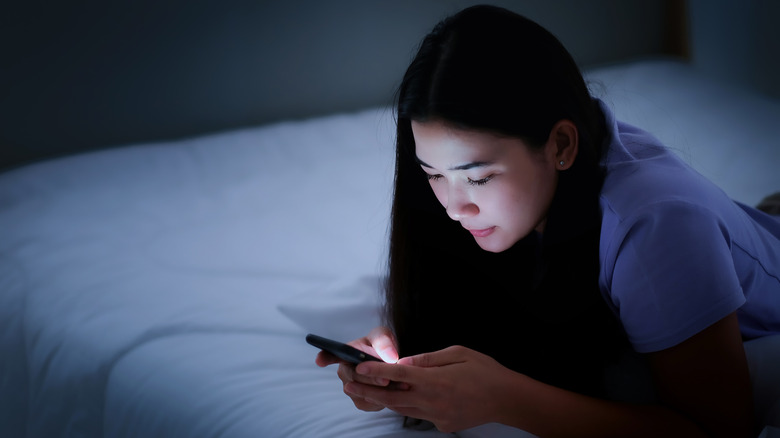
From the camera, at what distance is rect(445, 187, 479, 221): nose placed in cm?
89

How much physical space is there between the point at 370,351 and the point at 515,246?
0.30 metres

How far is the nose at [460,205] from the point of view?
89cm

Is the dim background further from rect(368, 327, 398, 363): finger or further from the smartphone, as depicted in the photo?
the smartphone

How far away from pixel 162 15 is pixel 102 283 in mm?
961

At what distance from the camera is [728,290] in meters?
0.76

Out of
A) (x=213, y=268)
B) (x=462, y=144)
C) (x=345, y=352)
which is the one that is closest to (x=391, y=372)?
(x=345, y=352)

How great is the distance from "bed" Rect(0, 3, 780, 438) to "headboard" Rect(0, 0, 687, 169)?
17cm

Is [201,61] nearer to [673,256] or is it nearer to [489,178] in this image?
[489,178]

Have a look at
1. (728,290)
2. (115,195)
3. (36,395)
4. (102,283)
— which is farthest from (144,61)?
(728,290)

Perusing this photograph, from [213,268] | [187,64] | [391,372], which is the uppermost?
[187,64]

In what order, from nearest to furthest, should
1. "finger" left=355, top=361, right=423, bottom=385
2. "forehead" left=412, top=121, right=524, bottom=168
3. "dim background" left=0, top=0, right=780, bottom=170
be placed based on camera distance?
"finger" left=355, top=361, right=423, bottom=385, "forehead" left=412, top=121, right=524, bottom=168, "dim background" left=0, top=0, right=780, bottom=170

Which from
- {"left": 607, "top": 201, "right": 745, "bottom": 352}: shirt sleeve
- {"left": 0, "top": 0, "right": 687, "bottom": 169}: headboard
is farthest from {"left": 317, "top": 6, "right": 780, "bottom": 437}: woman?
{"left": 0, "top": 0, "right": 687, "bottom": 169}: headboard

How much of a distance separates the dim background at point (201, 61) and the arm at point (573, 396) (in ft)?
4.56

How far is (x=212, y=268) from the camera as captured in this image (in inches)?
50.4
